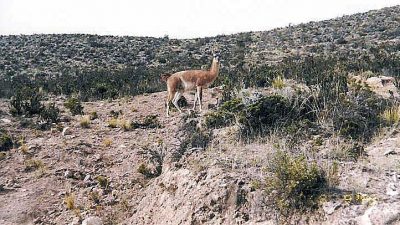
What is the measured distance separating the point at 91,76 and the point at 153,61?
30.4 ft

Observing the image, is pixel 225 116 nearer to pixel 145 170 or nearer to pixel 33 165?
pixel 145 170

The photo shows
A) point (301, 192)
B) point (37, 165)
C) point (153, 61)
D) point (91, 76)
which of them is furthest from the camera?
point (153, 61)

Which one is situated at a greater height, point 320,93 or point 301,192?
point 320,93

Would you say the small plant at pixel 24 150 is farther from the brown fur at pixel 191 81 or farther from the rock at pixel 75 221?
the brown fur at pixel 191 81

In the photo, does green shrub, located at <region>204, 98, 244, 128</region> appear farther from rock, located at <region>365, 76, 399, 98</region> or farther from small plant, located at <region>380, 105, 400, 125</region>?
rock, located at <region>365, 76, 399, 98</region>

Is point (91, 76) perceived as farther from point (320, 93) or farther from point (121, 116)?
point (320, 93)

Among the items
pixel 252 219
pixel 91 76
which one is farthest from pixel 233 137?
pixel 91 76

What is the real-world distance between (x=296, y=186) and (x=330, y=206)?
55 cm

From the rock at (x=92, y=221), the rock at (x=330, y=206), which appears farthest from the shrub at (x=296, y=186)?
the rock at (x=92, y=221)

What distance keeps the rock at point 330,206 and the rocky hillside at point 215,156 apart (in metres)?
0.02

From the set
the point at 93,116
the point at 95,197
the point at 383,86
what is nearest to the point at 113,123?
the point at 93,116

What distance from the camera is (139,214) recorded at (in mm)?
9328

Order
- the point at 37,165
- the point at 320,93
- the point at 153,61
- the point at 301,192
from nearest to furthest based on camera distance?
the point at 301,192
the point at 320,93
the point at 37,165
the point at 153,61

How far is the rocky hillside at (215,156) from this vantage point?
677 centimetres
